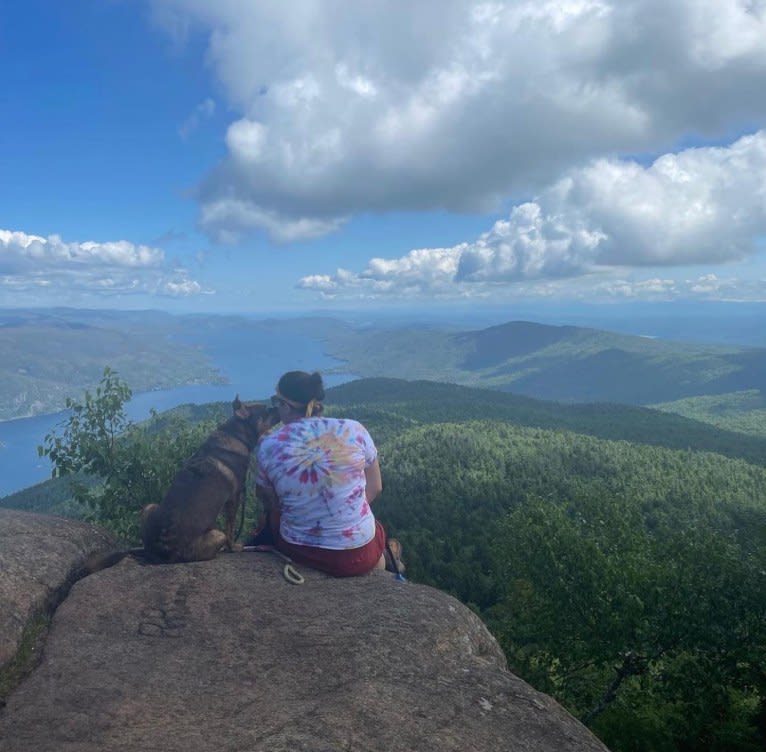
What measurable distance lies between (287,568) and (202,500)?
1.68 meters

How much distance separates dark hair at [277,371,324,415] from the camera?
28.0 feet

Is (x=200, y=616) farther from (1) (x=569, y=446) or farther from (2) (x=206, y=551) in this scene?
(1) (x=569, y=446)

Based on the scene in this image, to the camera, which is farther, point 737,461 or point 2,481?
A: point 2,481

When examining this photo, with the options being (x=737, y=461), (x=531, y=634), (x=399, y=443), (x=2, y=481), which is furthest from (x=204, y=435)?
(x=2, y=481)

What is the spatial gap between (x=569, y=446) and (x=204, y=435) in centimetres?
10964

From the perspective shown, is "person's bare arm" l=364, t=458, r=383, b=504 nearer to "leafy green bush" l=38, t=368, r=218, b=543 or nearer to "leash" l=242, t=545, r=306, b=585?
"leash" l=242, t=545, r=306, b=585

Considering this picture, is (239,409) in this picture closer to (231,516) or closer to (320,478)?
(231,516)

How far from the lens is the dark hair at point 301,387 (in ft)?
28.0

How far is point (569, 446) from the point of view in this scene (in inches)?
4434

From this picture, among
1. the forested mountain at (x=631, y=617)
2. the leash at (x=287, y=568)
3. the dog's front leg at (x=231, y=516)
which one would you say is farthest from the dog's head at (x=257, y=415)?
the forested mountain at (x=631, y=617)

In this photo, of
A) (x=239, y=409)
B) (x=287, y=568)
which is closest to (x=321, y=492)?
(x=287, y=568)

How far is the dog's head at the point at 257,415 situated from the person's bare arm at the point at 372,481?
6.41ft

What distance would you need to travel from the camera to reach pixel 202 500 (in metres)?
8.12

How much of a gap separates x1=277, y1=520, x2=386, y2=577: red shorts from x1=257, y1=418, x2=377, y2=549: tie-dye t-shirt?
0.12 metres
